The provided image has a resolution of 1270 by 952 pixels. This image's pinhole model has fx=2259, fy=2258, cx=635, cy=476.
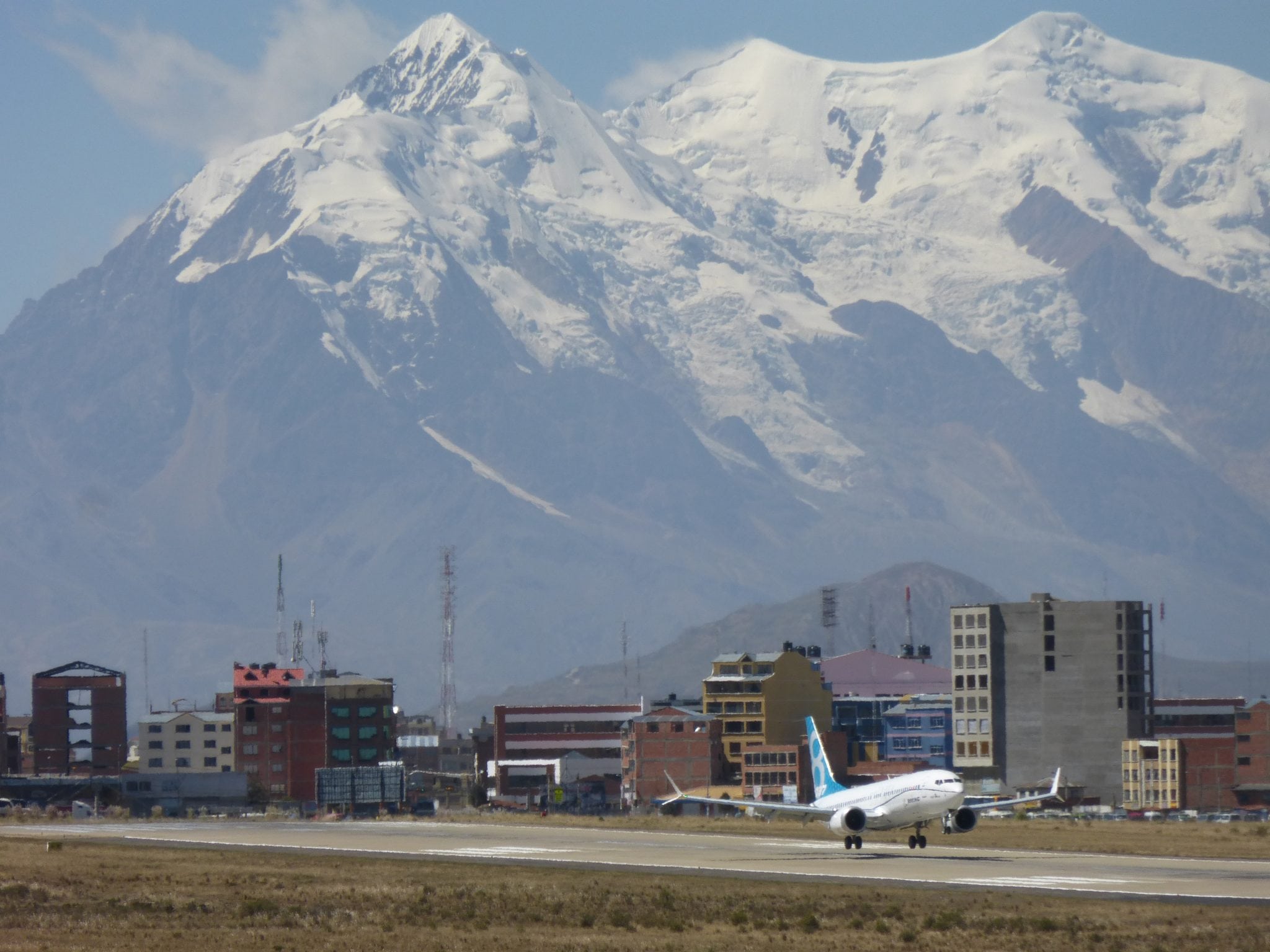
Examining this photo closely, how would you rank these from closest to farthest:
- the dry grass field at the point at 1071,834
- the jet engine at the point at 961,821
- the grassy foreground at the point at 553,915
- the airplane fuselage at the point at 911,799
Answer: the grassy foreground at the point at 553,915 < the jet engine at the point at 961,821 < the airplane fuselage at the point at 911,799 < the dry grass field at the point at 1071,834

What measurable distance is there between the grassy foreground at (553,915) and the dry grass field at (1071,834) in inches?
1472

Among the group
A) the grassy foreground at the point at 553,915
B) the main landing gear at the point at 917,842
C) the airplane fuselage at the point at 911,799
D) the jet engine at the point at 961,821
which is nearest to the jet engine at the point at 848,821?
the airplane fuselage at the point at 911,799

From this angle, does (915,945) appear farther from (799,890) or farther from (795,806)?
(795,806)

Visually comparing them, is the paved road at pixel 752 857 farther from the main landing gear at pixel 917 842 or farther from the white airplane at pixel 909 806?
the white airplane at pixel 909 806

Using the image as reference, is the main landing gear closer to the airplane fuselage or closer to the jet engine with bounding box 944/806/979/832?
the airplane fuselage

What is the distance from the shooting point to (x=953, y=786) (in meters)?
130

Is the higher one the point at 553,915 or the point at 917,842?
the point at 553,915

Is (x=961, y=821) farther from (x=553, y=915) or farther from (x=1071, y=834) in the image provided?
(x=553, y=915)

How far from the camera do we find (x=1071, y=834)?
164 meters

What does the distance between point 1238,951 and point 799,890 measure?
28883 millimetres

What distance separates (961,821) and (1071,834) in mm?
36500

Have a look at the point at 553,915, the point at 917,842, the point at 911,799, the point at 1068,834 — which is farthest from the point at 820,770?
the point at 553,915

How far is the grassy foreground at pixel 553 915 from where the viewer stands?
85.6m

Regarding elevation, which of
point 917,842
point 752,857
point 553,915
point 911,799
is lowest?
point 752,857
